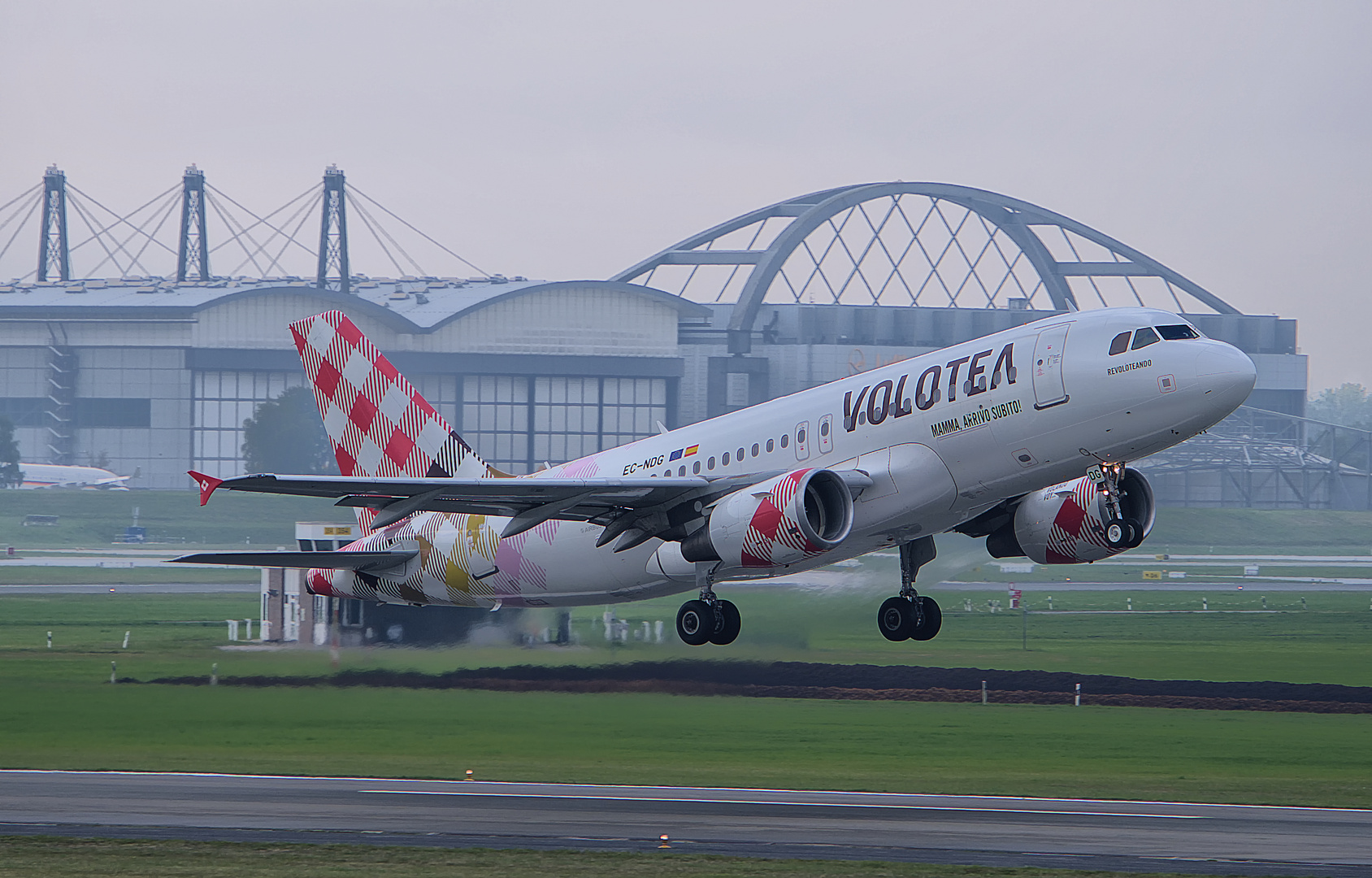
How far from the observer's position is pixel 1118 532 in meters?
32.8

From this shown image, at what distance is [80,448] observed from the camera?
16125 cm

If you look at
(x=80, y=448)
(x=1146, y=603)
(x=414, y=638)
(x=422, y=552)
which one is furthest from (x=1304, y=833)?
(x=80, y=448)

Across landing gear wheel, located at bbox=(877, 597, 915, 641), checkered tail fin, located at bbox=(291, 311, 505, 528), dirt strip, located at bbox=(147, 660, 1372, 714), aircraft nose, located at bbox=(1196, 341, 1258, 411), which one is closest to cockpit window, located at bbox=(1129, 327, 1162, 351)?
aircraft nose, located at bbox=(1196, 341, 1258, 411)

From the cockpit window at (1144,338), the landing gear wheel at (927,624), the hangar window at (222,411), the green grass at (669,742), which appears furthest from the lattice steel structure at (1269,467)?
the cockpit window at (1144,338)

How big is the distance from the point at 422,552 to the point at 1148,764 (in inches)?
866

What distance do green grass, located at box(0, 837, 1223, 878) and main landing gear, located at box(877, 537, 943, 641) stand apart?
6.63 metres

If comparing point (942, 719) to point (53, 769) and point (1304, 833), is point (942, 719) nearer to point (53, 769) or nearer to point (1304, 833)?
point (1304, 833)

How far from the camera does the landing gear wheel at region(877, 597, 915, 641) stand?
124ft

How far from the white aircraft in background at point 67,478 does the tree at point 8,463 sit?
55 centimetres

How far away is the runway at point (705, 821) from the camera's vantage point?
34062 millimetres

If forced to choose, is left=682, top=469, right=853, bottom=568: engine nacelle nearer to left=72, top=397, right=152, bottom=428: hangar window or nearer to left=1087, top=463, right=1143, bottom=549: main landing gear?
left=1087, top=463, right=1143, bottom=549: main landing gear

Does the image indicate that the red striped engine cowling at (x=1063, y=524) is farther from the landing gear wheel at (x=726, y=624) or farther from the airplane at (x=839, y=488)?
the landing gear wheel at (x=726, y=624)

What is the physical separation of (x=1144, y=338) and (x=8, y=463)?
145889 millimetres

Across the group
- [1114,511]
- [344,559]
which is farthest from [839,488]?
[344,559]
